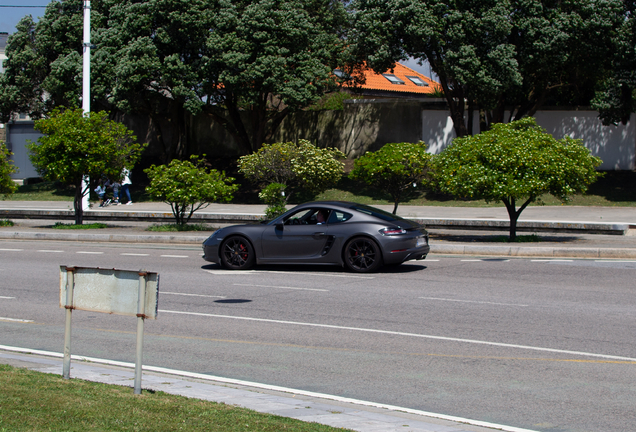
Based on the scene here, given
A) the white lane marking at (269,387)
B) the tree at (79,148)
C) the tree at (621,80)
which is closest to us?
the white lane marking at (269,387)

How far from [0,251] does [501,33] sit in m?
20.8

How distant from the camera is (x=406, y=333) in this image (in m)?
8.32

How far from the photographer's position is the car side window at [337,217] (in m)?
13.1

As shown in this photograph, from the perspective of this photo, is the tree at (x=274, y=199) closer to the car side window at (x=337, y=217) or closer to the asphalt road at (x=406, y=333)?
the asphalt road at (x=406, y=333)

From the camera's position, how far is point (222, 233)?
45.3 ft

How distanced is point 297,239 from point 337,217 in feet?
2.91

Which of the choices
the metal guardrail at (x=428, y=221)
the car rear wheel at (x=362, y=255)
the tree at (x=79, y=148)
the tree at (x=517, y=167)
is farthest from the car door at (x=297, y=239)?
the tree at (x=79, y=148)

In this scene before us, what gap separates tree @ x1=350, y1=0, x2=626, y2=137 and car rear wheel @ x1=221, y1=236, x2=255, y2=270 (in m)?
17.3

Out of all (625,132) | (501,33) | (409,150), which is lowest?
(409,150)

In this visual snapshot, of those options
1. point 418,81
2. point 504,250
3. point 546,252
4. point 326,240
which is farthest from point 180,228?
point 418,81

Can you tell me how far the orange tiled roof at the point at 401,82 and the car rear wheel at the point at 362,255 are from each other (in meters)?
36.8

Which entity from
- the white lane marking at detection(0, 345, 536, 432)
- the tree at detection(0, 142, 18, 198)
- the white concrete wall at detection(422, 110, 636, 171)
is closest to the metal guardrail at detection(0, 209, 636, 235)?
the tree at detection(0, 142, 18, 198)

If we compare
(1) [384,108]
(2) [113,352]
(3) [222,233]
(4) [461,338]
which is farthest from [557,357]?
(1) [384,108]

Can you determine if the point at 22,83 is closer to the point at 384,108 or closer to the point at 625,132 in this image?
the point at 384,108
